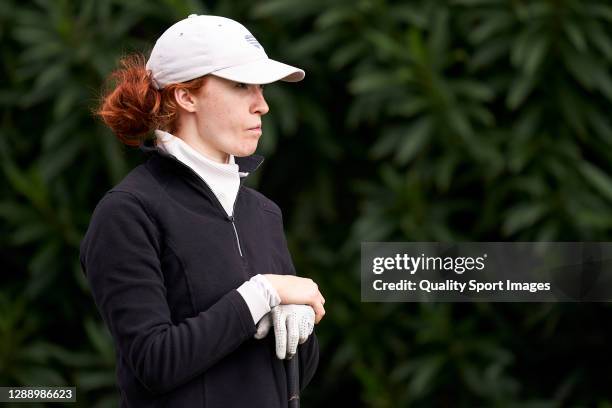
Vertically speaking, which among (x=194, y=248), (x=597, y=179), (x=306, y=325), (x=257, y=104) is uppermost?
(x=257, y=104)

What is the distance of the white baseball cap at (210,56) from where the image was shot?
4.54 feet

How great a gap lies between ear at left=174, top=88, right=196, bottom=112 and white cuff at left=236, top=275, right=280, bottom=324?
0.84ft

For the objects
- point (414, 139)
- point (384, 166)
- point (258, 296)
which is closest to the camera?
point (258, 296)

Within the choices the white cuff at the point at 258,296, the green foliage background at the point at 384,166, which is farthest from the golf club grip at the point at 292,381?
the green foliage background at the point at 384,166

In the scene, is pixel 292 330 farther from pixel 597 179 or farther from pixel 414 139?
pixel 597 179

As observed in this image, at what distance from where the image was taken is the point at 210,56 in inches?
54.5

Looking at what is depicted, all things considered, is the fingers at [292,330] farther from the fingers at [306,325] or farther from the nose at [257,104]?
the nose at [257,104]

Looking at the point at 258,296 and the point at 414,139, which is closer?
the point at 258,296

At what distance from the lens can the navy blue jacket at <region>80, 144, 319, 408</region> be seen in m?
1.31

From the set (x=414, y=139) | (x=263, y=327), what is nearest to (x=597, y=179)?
(x=414, y=139)

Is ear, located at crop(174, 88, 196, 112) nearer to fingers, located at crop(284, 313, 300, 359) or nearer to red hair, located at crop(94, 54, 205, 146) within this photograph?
red hair, located at crop(94, 54, 205, 146)

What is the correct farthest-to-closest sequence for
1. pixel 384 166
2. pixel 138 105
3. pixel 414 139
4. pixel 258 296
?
pixel 384 166, pixel 414 139, pixel 138 105, pixel 258 296

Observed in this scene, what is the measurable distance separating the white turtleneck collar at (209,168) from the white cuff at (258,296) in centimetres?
13

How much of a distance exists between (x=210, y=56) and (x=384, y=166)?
2252mm
